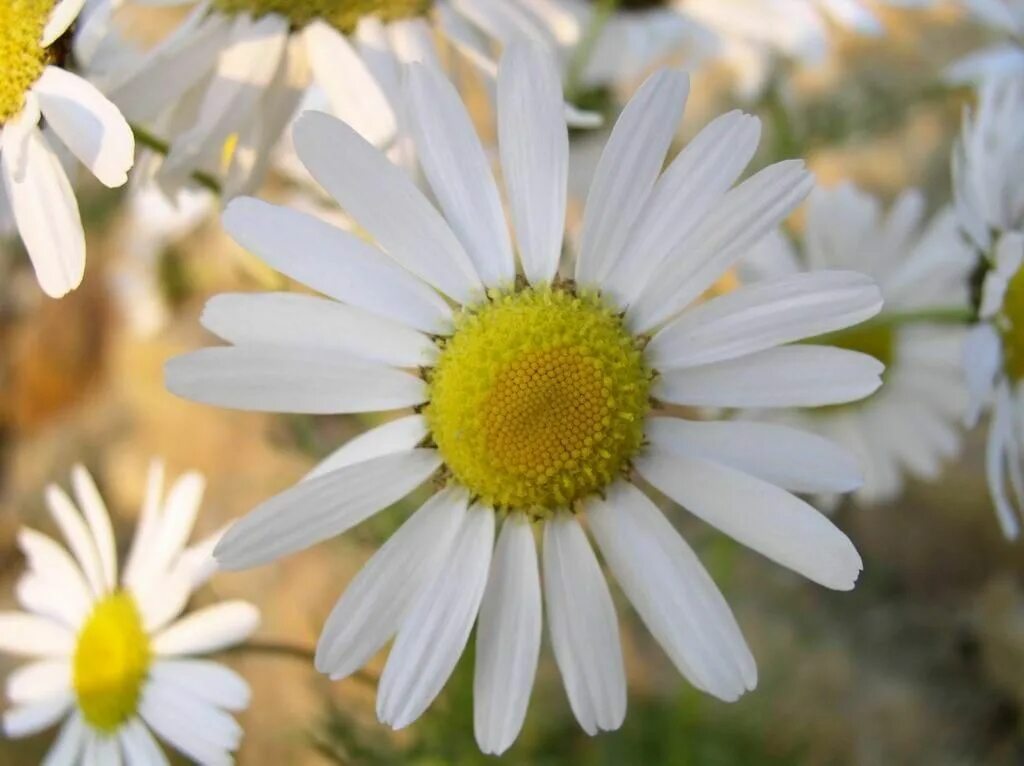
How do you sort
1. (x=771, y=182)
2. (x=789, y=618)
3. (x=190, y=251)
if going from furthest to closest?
(x=190, y=251)
(x=789, y=618)
(x=771, y=182)

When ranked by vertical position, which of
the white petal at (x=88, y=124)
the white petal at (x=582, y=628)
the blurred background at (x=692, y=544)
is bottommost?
the blurred background at (x=692, y=544)

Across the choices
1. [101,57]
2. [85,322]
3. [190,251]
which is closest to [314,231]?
[101,57]

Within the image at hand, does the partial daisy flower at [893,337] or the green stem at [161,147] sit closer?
the green stem at [161,147]

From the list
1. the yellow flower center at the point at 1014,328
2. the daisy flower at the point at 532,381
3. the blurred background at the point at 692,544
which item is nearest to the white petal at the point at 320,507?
the daisy flower at the point at 532,381

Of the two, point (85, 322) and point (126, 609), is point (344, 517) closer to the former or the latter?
point (126, 609)

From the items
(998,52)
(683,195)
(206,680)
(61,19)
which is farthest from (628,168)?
(998,52)

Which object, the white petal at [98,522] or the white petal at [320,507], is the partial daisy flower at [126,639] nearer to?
the white petal at [98,522]
